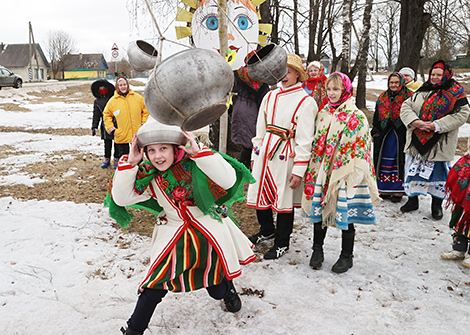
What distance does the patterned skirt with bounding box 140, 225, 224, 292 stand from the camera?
226 cm

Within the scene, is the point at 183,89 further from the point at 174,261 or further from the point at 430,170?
the point at 430,170

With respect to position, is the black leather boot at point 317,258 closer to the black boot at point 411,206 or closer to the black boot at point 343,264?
the black boot at point 343,264

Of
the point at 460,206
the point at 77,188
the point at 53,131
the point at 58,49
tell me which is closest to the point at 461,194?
the point at 460,206

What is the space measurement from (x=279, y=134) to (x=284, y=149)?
0.15 meters

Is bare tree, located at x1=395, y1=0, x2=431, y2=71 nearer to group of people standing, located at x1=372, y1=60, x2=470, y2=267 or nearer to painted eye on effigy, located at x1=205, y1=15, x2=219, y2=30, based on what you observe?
group of people standing, located at x1=372, y1=60, x2=470, y2=267

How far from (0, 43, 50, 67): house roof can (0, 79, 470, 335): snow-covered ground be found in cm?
5777

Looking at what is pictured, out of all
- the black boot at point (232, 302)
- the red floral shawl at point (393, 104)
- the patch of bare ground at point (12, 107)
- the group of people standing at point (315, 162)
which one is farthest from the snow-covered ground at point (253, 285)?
the patch of bare ground at point (12, 107)

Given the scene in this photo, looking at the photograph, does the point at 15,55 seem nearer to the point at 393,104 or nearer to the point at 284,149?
the point at 393,104

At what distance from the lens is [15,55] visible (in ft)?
176

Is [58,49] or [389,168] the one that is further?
[58,49]

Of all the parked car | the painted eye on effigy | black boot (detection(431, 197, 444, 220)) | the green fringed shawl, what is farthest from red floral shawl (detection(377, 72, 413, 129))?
the parked car

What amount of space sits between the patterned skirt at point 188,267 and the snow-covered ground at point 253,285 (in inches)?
20.4

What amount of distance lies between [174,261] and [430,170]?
3.78m

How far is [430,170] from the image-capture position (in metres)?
4.64
